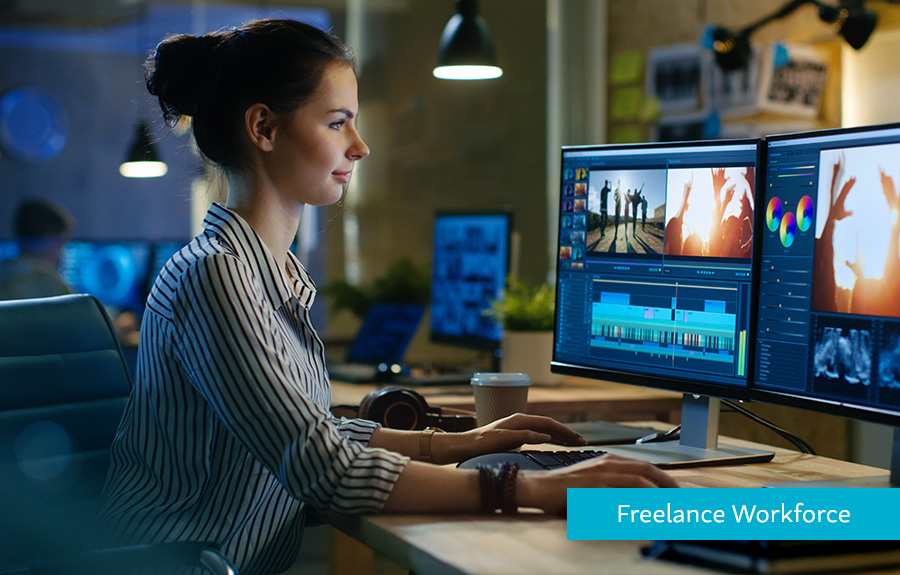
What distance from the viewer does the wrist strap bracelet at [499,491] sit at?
1.13 m

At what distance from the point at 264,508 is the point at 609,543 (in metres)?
0.51

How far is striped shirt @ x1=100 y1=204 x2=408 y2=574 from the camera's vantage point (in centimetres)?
112

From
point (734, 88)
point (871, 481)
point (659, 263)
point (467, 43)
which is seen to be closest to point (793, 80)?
point (734, 88)

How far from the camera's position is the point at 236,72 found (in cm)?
139

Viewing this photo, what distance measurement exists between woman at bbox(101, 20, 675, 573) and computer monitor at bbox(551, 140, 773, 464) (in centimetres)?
20

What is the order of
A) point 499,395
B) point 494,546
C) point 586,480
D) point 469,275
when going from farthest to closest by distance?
1. point 469,275
2. point 499,395
3. point 586,480
4. point 494,546

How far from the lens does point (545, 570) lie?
0.91 meters

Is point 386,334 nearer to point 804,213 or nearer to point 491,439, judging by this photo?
point 491,439

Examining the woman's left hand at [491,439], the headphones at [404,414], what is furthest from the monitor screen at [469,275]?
the woman's left hand at [491,439]

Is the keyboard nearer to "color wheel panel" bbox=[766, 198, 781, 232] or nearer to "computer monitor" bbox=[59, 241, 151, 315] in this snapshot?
"color wheel panel" bbox=[766, 198, 781, 232]

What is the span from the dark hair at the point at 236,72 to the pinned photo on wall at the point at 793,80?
84.0 inches

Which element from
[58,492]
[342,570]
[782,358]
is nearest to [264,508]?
[58,492]

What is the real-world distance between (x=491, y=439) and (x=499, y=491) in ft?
0.92

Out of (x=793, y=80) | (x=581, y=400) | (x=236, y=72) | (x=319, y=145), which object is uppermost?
(x=793, y=80)
